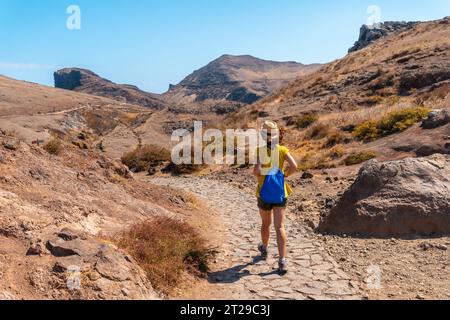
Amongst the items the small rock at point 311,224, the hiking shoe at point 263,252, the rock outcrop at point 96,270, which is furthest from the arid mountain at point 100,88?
the rock outcrop at point 96,270

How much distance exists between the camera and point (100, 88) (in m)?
148

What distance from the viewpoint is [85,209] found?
25.9 feet

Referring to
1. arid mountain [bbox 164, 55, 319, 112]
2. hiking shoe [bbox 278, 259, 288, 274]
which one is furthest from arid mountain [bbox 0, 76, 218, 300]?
arid mountain [bbox 164, 55, 319, 112]

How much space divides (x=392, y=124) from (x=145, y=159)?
1683cm

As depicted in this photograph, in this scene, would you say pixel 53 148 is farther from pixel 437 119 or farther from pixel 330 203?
pixel 437 119

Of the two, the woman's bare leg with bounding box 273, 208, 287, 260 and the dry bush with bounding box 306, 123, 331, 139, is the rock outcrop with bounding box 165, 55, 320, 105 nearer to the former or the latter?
the dry bush with bounding box 306, 123, 331, 139

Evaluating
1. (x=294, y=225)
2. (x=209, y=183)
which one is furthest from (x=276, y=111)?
(x=294, y=225)

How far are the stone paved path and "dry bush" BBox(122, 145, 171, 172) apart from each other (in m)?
20.0

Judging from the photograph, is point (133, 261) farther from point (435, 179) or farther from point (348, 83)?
point (348, 83)

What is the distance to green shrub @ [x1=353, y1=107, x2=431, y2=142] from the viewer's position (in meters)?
19.5

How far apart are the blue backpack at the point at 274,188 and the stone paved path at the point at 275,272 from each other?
43.7 inches

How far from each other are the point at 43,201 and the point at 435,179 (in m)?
7.15

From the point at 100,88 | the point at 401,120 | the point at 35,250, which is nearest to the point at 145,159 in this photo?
the point at 401,120

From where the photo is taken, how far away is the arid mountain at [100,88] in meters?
128
